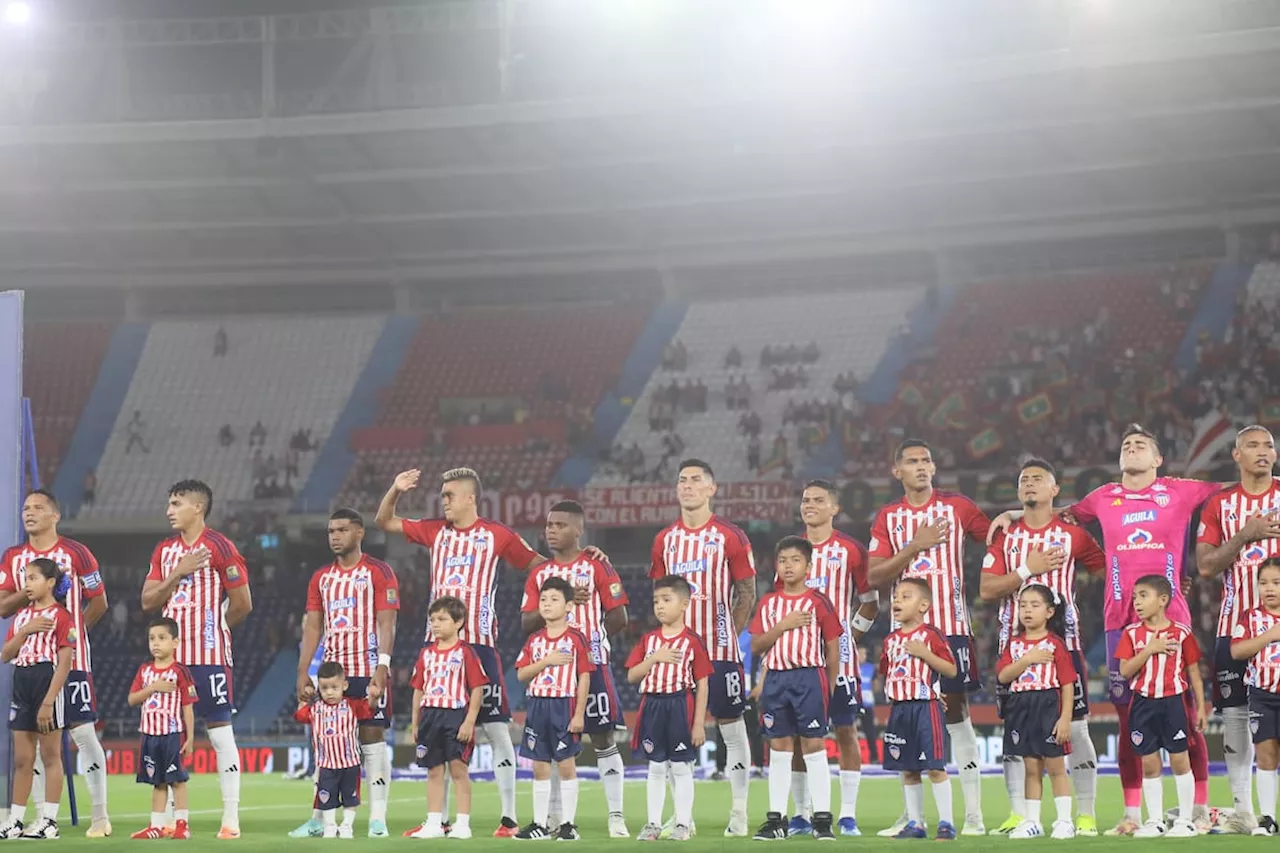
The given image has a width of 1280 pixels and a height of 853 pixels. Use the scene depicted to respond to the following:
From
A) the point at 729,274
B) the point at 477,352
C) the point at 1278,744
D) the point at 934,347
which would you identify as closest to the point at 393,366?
the point at 477,352

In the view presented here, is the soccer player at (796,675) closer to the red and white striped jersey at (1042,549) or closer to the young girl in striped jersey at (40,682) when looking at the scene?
the red and white striped jersey at (1042,549)

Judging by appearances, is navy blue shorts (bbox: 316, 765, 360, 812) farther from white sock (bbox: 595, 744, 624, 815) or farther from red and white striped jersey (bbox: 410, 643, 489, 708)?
white sock (bbox: 595, 744, 624, 815)

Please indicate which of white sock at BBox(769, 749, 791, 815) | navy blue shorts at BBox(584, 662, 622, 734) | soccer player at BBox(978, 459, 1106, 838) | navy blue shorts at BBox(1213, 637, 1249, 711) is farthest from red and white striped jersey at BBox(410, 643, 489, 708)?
navy blue shorts at BBox(1213, 637, 1249, 711)

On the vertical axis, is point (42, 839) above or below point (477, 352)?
below

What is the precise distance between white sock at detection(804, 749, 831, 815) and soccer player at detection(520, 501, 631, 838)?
1331 millimetres

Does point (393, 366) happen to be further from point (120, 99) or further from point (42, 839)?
point (42, 839)

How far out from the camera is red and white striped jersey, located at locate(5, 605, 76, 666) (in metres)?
11.9

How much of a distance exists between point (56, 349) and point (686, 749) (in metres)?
34.2

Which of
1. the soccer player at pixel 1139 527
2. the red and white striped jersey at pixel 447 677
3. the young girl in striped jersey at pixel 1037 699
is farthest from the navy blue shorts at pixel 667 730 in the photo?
the soccer player at pixel 1139 527

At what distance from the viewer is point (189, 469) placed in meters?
39.2

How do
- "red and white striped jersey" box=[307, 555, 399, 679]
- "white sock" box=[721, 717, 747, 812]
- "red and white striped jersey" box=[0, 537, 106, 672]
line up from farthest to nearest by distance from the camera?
"red and white striped jersey" box=[307, 555, 399, 679] → "red and white striped jersey" box=[0, 537, 106, 672] → "white sock" box=[721, 717, 747, 812]

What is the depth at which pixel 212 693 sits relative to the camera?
11.9m

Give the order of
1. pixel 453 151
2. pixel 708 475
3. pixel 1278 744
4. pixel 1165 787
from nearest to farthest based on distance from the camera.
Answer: pixel 1278 744
pixel 708 475
pixel 1165 787
pixel 453 151

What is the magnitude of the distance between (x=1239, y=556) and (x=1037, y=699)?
174cm
